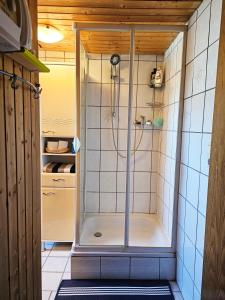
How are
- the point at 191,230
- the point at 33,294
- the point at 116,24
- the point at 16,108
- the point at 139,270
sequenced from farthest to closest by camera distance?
the point at 139,270, the point at 116,24, the point at 191,230, the point at 33,294, the point at 16,108

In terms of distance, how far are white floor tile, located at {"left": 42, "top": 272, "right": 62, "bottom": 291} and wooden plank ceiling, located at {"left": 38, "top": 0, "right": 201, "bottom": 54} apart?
2.23m

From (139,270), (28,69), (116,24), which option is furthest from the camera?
(139,270)

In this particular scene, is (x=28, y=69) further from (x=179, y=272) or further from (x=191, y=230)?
(x=179, y=272)

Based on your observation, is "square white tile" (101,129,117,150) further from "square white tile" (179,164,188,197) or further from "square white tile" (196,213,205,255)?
"square white tile" (196,213,205,255)

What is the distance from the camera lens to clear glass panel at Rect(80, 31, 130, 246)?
251 centimetres

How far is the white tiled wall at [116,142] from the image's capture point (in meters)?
2.56

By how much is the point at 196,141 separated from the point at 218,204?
0.75m

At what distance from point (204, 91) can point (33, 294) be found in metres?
1.61

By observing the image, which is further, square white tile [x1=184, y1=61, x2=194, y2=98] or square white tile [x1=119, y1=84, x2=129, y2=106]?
square white tile [x1=119, y1=84, x2=129, y2=106]

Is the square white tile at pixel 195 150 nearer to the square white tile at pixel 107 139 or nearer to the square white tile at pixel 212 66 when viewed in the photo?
the square white tile at pixel 212 66

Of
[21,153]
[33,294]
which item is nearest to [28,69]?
[21,153]

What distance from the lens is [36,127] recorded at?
1.25m

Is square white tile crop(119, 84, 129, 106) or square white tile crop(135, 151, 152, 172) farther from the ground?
square white tile crop(119, 84, 129, 106)

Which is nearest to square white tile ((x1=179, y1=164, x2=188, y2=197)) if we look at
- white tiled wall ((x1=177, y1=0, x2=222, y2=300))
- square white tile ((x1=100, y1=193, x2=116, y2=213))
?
white tiled wall ((x1=177, y1=0, x2=222, y2=300))
